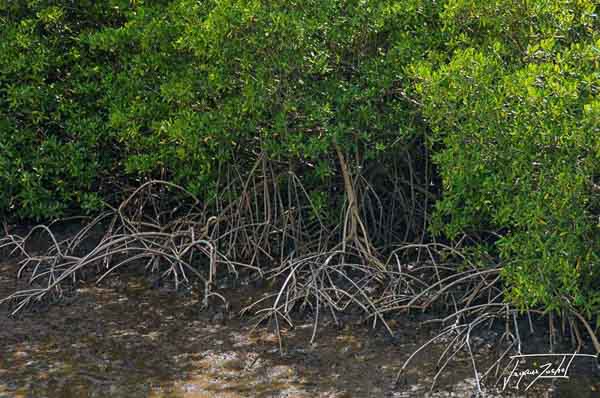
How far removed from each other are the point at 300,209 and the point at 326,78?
981mm

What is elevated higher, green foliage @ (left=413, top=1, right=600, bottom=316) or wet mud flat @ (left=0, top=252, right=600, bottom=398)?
green foliage @ (left=413, top=1, right=600, bottom=316)

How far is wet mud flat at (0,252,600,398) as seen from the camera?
18.1 ft

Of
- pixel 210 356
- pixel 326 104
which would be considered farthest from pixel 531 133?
pixel 210 356

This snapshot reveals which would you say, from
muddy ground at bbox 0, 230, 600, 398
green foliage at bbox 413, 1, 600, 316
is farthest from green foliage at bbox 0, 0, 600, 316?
muddy ground at bbox 0, 230, 600, 398

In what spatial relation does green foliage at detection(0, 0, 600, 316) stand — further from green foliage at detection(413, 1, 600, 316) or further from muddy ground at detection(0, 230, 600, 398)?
muddy ground at detection(0, 230, 600, 398)

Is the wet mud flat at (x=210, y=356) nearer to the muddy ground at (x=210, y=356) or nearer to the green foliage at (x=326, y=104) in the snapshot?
the muddy ground at (x=210, y=356)

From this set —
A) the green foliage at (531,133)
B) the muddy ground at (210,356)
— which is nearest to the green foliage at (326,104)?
the green foliage at (531,133)

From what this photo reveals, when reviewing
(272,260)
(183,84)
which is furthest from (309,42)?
(272,260)

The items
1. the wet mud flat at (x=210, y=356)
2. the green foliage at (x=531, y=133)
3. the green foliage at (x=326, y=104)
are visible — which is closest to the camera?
the green foliage at (x=531, y=133)

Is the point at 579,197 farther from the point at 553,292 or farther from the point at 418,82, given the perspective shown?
the point at 418,82

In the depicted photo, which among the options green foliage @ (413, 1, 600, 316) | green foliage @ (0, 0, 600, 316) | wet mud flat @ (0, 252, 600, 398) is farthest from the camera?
wet mud flat @ (0, 252, 600, 398)

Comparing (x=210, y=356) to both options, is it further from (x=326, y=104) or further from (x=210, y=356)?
(x=326, y=104)

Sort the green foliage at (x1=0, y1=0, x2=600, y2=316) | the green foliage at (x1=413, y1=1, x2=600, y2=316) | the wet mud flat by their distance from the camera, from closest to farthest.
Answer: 1. the green foliage at (x1=413, y1=1, x2=600, y2=316)
2. the green foliage at (x1=0, y1=0, x2=600, y2=316)
3. the wet mud flat

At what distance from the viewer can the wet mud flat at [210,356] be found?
18.1 ft
